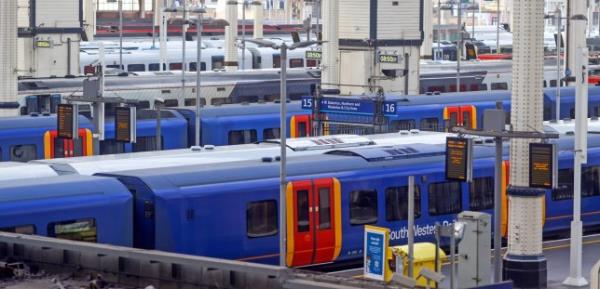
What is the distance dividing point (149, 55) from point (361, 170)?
41574 millimetres

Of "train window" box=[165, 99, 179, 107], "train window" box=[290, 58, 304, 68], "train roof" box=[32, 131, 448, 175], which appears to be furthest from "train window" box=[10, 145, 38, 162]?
"train window" box=[290, 58, 304, 68]

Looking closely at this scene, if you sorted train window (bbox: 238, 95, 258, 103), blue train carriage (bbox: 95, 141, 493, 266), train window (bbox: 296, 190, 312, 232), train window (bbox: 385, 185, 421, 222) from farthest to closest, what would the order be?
train window (bbox: 238, 95, 258, 103) < train window (bbox: 385, 185, 421, 222) < train window (bbox: 296, 190, 312, 232) < blue train carriage (bbox: 95, 141, 493, 266)

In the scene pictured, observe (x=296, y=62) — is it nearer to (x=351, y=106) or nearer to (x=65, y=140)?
(x=351, y=106)

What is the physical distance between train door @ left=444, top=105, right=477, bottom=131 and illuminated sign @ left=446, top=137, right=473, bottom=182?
798 inches

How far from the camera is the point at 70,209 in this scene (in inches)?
940

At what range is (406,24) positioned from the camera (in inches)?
2009

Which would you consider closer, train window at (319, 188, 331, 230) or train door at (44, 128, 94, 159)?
train window at (319, 188, 331, 230)

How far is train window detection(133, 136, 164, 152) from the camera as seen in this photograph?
3712 centimetres

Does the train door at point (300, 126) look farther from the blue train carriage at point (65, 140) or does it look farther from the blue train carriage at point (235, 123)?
the blue train carriage at point (65, 140)

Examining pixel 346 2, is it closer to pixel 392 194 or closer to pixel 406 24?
pixel 406 24

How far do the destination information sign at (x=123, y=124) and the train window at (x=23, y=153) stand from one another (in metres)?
2.06

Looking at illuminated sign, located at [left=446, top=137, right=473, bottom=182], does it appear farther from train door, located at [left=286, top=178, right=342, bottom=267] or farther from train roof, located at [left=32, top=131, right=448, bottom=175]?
train roof, located at [left=32, top=131, right=448, bottom=175]

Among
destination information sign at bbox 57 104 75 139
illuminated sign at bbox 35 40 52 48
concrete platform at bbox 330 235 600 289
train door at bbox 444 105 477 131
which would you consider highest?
illuminated sign at bbox 35 40 52 48

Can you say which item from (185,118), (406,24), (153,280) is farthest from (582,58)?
(406,24)
